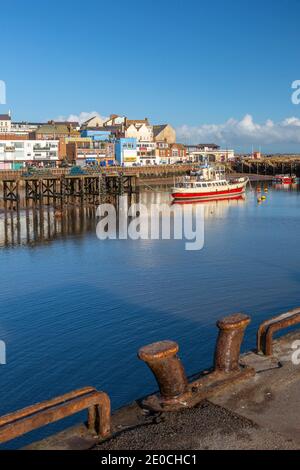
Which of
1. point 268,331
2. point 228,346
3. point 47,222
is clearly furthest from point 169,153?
point 228,346

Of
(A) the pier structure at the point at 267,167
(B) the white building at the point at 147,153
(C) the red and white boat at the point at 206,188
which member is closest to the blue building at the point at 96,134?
(B) the white building at the point at 147,153

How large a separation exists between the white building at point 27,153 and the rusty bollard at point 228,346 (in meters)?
78.1

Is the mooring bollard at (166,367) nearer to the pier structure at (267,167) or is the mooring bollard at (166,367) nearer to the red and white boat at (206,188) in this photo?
the red and white boat at (206,188)

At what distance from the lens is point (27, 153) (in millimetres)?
88312

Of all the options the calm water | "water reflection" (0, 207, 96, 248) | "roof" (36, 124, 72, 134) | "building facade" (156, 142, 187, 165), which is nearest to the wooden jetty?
"water reflection" (0, 207, 96, 248)

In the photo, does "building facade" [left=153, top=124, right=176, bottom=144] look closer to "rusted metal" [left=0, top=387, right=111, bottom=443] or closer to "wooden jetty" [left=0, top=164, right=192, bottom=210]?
"wooden jetty" [left=0, top=164, right=192, bottom=210]

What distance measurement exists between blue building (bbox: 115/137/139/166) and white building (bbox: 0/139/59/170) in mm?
12927

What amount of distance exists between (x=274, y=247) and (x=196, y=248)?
A: 460 centimetres

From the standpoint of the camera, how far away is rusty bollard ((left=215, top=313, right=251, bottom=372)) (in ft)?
23.7

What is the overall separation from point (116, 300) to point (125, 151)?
3316 inches

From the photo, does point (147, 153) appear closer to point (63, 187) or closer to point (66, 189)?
point (66, 189)

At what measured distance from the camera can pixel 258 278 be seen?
20891mm

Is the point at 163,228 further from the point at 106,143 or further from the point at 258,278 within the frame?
the point at 106,143
